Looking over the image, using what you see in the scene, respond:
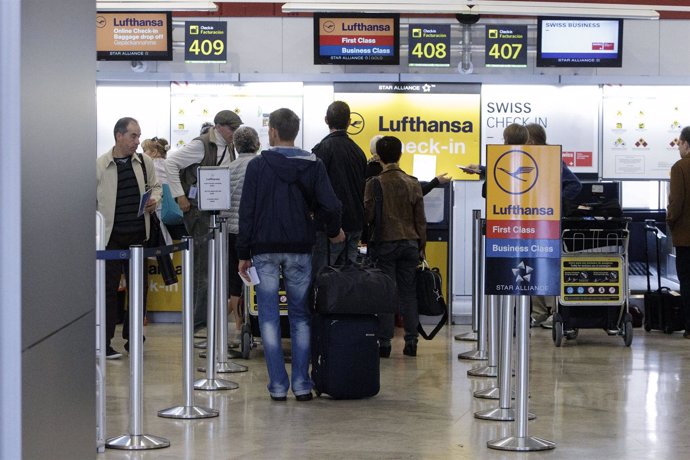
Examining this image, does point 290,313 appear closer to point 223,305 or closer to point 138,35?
point 223,305

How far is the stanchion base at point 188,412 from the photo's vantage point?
5.65 meters

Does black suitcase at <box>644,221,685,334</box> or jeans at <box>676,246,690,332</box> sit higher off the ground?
jeans at <box>676,246,690,332</box>

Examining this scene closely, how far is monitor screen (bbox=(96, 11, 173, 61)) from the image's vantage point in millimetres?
11234

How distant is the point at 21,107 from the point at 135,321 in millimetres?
3082

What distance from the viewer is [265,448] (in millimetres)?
4957

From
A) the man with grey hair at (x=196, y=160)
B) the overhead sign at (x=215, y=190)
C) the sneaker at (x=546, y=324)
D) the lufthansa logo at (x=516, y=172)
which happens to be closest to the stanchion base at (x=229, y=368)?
the man with grey hair at (x=196, y=160)

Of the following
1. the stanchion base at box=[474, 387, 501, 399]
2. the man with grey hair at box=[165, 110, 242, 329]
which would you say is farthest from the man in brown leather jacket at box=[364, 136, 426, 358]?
the stanchion base at box=[474, 387, 501, 399]

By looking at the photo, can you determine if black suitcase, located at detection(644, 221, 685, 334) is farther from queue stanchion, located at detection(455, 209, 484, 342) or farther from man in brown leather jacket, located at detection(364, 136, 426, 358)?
man in brown leather jacket, located at detection(364, 136, 426, 358)

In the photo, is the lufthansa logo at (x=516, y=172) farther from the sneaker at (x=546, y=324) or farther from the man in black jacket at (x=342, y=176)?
the sneaker at (x=546, y=324)

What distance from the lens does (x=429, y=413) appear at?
5.84 metres

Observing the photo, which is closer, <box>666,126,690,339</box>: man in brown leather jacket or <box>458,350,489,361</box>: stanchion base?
<box>458,350,489,361</box>: stanchion base

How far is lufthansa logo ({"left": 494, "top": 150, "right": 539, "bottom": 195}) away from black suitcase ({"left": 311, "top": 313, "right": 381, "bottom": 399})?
1614 millimetres

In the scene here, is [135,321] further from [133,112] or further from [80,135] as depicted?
[133,112]

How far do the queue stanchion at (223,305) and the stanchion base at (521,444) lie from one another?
7.40 feet
